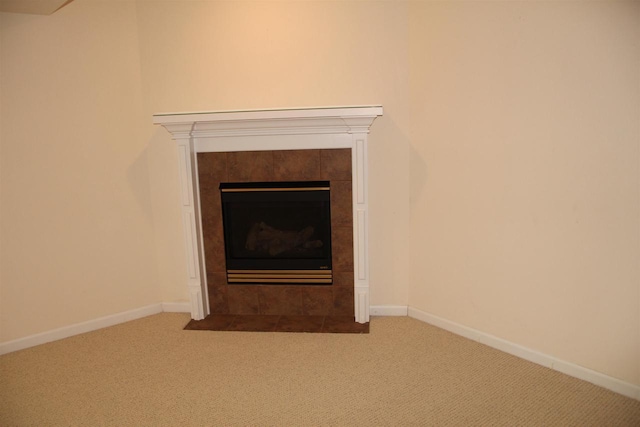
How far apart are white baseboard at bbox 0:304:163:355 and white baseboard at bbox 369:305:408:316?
1.73m

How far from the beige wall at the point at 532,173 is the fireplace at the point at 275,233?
731mm

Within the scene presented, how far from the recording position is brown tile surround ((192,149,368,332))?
3.09 m

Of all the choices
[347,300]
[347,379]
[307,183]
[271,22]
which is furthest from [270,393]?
[271,22]

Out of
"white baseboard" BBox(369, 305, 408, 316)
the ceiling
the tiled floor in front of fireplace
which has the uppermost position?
the ceiling

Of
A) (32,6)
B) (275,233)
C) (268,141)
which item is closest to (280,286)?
(275,233)

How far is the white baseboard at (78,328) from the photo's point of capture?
2.89 m

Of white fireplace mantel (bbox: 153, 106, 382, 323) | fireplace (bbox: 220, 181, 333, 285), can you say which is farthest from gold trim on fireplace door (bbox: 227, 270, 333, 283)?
white fireplace mantel (bbox: 153, 106, 382, 323)

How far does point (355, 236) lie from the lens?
3.07m

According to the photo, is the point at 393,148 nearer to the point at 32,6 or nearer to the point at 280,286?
the point at 280,286

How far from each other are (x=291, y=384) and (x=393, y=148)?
5.70ft

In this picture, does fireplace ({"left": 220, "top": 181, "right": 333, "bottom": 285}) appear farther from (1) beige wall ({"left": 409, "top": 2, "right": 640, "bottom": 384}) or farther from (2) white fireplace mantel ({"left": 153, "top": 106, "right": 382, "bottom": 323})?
(1) beige wall ({"left": 409, "top": 2, "right": 640, "bottom": 384})

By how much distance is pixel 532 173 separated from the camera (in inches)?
94.7

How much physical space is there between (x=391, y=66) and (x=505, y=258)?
1.51m

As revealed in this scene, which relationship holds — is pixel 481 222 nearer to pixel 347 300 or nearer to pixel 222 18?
pixel 347 300
